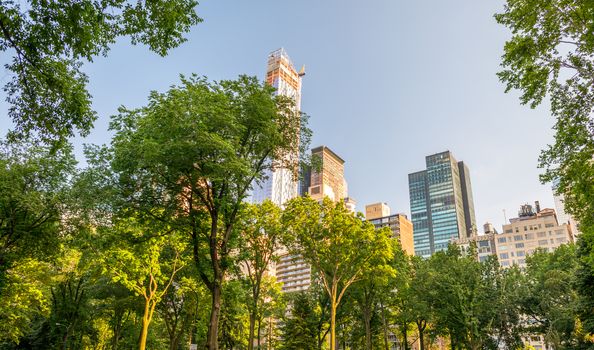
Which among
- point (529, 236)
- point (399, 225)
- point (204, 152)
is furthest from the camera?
point (399, 225)

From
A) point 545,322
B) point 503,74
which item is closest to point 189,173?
point 503,74

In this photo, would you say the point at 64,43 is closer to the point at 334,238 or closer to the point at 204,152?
the point at 204,152

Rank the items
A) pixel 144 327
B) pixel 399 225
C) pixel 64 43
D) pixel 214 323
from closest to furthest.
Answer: pixel 64 43, pixel 214 323, pixel 144 327, pixel 399 225

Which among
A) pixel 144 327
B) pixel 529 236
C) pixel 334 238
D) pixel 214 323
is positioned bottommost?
pixel 144 327

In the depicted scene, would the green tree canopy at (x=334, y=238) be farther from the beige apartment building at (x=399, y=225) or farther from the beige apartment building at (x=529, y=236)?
the beige apartment building at (x=399, y=225)

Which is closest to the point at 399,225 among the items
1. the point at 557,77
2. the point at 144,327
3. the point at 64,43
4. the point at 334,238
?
the point at 334,238

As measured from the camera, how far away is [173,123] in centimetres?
1326

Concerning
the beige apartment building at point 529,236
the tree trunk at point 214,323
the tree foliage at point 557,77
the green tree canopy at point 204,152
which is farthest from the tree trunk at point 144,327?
the beige apartment building at point 529,236

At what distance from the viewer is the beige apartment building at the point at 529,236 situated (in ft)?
438

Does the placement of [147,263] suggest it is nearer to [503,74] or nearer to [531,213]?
[503,74]

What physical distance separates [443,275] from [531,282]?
45.4 ft

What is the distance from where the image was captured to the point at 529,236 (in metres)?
137

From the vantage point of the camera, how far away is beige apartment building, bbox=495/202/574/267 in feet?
438

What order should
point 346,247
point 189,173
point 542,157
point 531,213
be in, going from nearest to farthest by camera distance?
point 189,173, point 542,157, point 346,247, point 531,213
